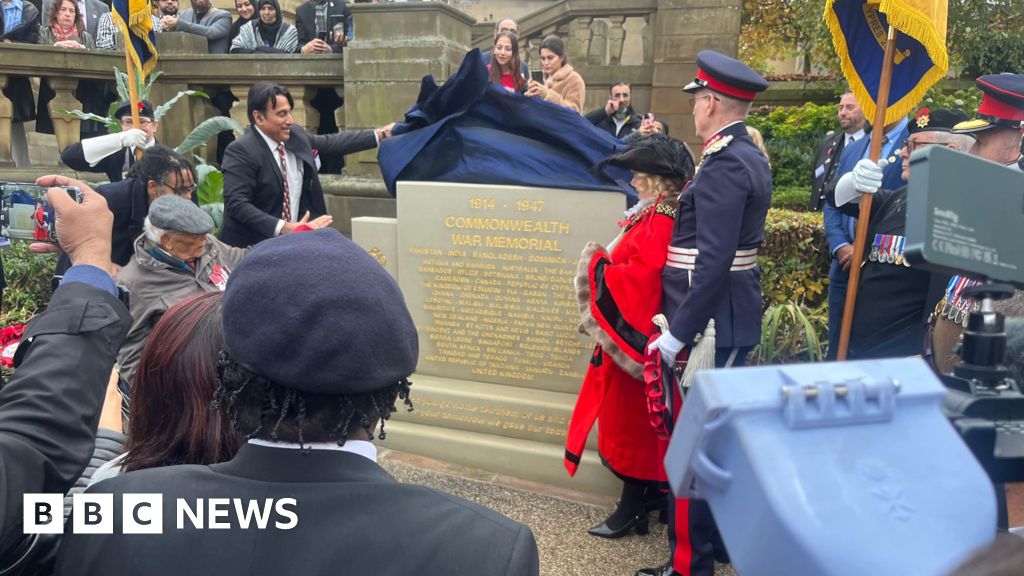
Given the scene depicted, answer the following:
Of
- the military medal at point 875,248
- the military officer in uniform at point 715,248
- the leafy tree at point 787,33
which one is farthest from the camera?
the leafy tree at point 787,33

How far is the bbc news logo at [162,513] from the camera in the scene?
110 centimetres

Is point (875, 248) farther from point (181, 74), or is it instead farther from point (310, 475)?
point (181, 74)

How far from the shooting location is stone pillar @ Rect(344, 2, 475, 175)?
6.98 metres

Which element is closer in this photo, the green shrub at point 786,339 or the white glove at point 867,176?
the white glove at point 867,176

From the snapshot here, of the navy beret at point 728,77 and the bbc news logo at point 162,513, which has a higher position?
the navy beret at point 728,77

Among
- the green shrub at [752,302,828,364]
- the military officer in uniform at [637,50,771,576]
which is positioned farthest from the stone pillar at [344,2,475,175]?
the military officer in uniform at [637,50,771,576]

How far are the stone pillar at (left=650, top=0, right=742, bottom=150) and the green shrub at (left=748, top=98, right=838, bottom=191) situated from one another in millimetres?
1015

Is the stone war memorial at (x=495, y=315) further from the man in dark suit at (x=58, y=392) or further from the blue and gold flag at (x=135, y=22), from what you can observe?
the man in dark suit at (x=58, y=392)

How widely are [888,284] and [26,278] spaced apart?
22.2 ft

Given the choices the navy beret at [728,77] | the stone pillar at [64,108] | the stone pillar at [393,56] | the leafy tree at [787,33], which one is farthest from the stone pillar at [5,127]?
the leafy tree at [787,33]

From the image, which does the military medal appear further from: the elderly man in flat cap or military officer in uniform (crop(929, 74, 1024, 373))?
the elderly man in flat cap

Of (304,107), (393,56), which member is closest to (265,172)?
(393,56)

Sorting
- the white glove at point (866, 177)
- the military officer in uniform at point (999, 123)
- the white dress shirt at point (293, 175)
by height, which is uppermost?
the military officer in uniform at point (999, 123)

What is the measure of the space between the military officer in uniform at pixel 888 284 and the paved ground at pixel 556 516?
53.3 inches
